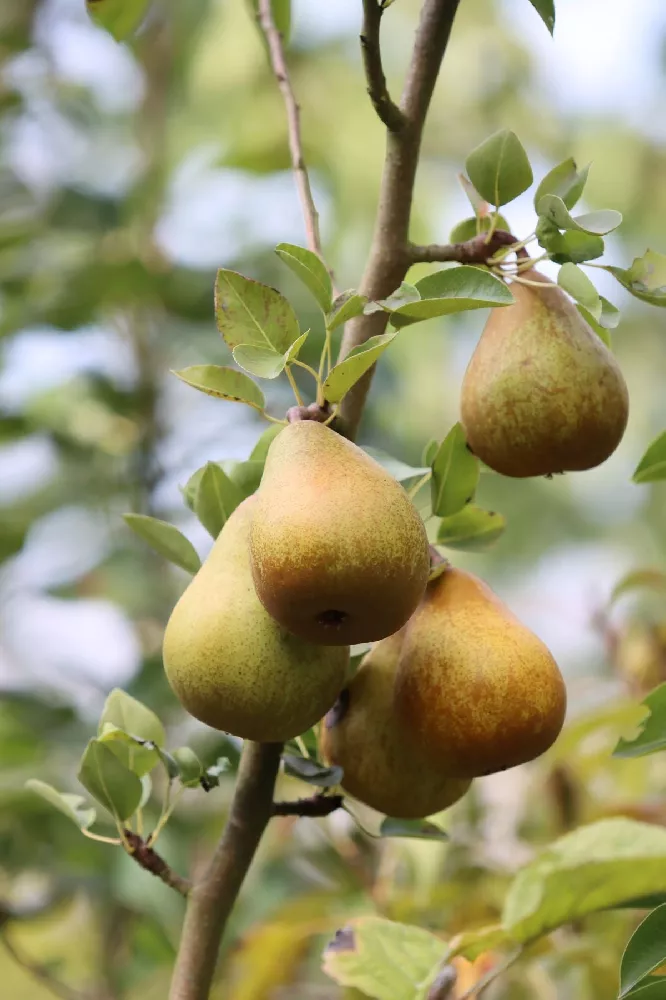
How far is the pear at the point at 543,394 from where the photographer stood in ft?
1.61

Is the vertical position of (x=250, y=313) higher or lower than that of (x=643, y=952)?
higher

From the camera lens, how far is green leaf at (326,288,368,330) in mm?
433

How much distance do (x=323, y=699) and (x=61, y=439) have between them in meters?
0.98

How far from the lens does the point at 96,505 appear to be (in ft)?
4.49

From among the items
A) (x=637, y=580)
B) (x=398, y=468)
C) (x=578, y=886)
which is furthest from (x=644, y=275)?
(x=637, y=580)

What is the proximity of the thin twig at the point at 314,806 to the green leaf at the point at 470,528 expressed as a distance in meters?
0.15

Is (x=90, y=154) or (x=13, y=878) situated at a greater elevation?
(x=90, y=154)

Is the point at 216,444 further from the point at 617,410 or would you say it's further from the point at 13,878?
the point at 617,410

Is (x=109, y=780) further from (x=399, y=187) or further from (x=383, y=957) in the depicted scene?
(x=399, y=187)

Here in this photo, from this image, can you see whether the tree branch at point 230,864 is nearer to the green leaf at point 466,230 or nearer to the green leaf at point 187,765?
the green leaf at point 187,765

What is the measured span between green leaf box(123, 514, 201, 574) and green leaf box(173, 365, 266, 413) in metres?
0.10

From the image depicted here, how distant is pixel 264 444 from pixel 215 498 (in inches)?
1.5

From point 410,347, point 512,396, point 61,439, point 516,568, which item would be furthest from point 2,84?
point 516,568

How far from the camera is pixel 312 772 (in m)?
0.50
